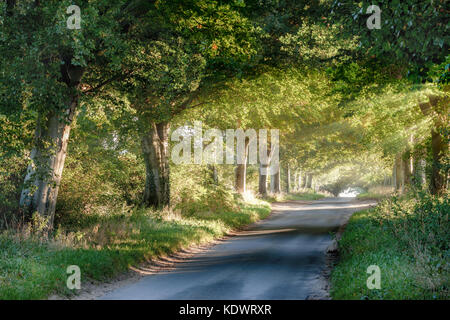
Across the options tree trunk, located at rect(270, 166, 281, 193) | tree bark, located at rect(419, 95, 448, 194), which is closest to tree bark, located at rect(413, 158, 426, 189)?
tree bark, located at rect(419, 95, 448, 194)

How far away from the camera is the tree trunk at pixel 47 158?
1403 centimetres

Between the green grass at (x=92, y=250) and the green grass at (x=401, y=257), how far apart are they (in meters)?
5.48

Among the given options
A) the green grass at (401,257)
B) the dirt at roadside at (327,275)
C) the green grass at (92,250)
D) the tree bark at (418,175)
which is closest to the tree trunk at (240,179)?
the tree bark at (418,175)

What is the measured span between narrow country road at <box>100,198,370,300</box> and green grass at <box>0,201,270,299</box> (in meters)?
1.01

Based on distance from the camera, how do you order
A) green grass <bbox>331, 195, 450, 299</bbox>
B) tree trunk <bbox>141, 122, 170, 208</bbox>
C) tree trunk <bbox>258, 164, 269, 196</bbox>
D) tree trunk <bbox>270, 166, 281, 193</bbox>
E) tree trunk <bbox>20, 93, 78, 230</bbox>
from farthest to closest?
1. tree trunk <bbox>270, 166, 281, 193</bbox>
2. tree trunk <bbox>258, 164, 269, 196</bbox>
3. tree trunk <bbox>141, 122, 170, 208</bbox>
4. tree trunk <bbox>20, 93, 78, 230</bbox>
5. green grass <bbox>331, 195, 450, 299</bbox>

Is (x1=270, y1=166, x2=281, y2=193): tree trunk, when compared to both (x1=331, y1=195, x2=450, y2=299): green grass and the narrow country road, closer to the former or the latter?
the narrow country road

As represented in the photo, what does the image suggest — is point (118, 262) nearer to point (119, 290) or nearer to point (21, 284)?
point (119, 290)

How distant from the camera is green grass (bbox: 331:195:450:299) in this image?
807cm

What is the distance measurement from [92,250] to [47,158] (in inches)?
151

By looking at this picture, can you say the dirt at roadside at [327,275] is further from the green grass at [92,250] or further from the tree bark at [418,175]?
the green grass at [92,250]

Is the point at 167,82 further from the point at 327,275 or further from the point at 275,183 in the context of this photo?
the point at 275,183

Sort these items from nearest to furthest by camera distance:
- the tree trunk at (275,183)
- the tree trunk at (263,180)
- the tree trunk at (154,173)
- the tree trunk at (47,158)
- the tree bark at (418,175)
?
the tree trunk at (47,158)
the tree bark at (418,175)
the tree trunk at (154,173)
the tree trunk at (263,180)
the tree trunk at (275,183)

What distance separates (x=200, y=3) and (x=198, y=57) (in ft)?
7.70

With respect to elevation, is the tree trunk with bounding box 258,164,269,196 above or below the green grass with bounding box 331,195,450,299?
above
